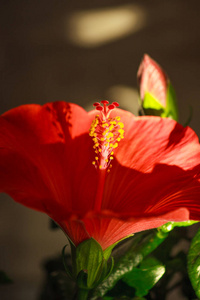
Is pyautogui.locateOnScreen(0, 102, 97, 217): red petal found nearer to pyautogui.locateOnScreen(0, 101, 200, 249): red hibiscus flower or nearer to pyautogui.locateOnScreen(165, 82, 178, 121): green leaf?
pyautogui.locateOnScreen(0, 101, 200, 249): red hibiscus flower

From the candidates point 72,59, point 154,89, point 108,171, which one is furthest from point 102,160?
point 72,59

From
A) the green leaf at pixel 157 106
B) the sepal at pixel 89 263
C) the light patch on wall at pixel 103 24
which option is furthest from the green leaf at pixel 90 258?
the light patch on wall at pixel 103 24

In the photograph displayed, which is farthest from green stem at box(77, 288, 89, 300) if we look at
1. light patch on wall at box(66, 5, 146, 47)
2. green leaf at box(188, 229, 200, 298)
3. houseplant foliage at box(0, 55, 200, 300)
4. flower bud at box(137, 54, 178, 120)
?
light patch on wall at box(66, 5, 146, 47)

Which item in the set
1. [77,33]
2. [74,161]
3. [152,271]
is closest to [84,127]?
[74,161]

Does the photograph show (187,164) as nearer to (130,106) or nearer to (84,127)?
(84,127)

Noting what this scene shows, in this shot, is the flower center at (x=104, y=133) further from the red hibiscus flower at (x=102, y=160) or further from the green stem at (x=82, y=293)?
the green stem at (x=82, y=293)

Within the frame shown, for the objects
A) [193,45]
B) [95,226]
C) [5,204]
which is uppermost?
[193,45]

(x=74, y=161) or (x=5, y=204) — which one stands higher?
(x=74, y=161)
